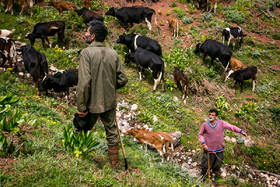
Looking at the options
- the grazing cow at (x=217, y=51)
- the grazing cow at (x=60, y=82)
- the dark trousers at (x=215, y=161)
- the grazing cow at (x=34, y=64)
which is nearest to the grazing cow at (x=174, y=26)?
the grazing cow at (x=217, y=51)

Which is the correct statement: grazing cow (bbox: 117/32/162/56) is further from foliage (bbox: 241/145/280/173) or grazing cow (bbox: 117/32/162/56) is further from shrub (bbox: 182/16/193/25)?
foliage (bbox: 241/145/280/173)

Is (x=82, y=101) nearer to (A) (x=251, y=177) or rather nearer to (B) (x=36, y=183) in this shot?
(B) (x=36, y=183)

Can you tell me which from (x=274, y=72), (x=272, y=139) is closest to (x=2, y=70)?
(x=272, y=139)

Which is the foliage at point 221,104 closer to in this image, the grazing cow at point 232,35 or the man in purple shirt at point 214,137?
the man in purple shirt at point 214,137

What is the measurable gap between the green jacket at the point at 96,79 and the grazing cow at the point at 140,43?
737cm

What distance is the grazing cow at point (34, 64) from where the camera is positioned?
7750 millimetres

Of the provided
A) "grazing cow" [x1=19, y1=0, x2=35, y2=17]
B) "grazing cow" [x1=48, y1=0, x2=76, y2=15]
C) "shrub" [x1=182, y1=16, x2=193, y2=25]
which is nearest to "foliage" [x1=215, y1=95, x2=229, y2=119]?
"shrub" [x1=182, y1=16, x2=193, y2=25]

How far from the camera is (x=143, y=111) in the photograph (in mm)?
8383

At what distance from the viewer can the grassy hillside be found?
349cm

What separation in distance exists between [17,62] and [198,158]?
326 inches

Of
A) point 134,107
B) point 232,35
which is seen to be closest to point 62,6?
point 134,107

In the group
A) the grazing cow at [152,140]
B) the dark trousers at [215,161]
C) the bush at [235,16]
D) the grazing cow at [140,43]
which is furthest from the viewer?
the bush at [235,16]

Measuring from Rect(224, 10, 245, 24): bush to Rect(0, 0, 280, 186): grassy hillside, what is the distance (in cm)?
8

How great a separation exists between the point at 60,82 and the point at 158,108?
4.15 meters
